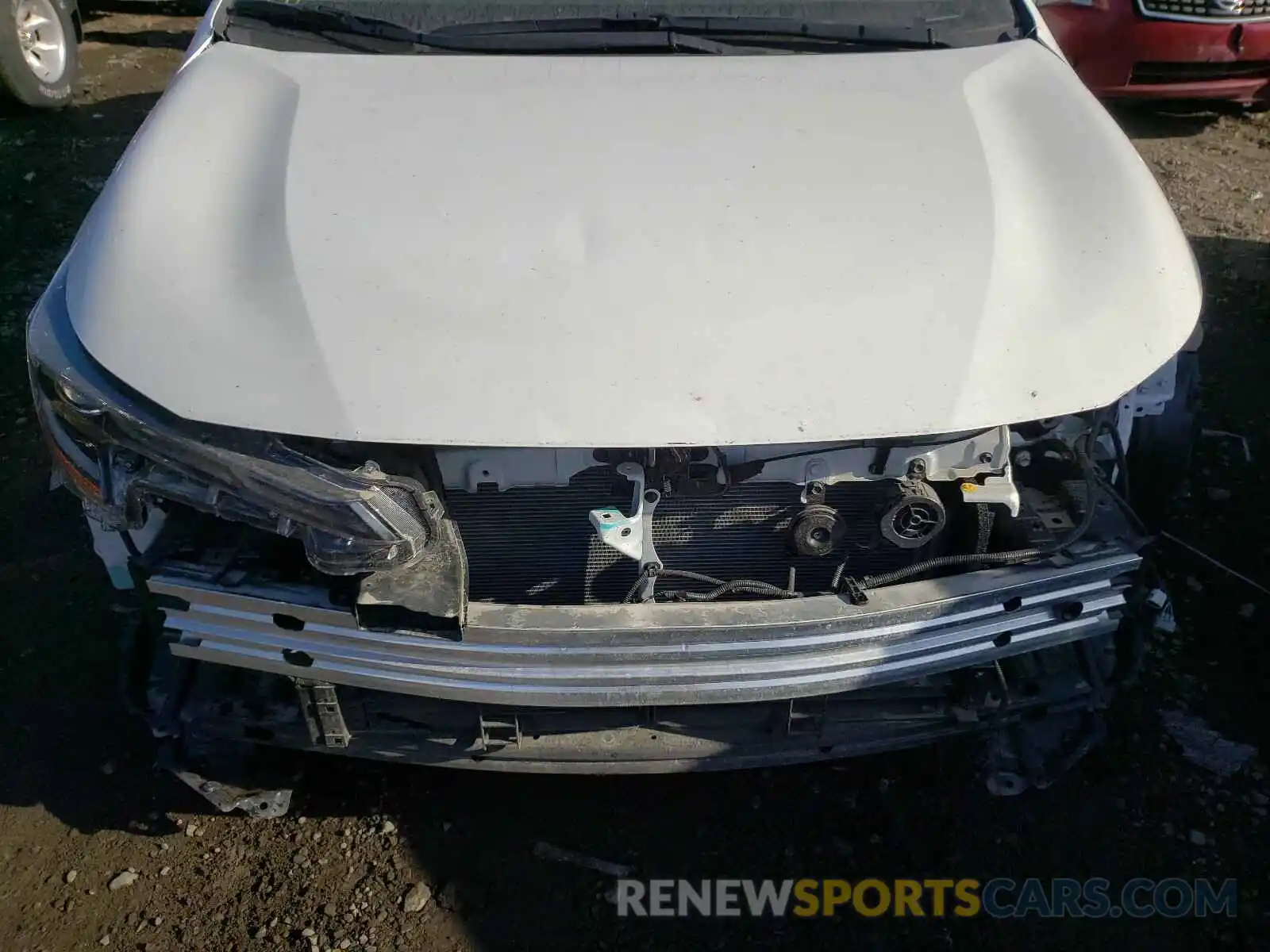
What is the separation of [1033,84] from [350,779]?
264cm

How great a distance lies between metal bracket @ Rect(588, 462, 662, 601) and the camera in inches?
84.8

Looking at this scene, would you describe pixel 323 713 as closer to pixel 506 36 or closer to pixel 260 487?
pixel 260 487

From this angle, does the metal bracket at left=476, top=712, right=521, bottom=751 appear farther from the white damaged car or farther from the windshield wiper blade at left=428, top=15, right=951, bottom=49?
the windshield wiper blade at left=428, top=15, right=951, bottom=49

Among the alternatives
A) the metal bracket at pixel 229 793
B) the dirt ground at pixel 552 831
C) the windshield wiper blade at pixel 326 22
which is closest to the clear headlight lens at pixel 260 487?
the metal bracket at pixel 229 793

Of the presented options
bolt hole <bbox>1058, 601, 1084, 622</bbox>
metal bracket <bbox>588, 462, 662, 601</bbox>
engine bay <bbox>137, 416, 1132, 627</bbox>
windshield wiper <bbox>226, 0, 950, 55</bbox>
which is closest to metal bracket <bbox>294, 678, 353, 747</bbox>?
engine bay <bbox>137, 416, 1132, 627</bbox>

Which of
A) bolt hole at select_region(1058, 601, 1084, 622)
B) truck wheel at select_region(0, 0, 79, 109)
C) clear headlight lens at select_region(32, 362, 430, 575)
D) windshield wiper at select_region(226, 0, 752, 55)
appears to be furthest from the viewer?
truck wheel at select_region(0, 0, 79, 109)

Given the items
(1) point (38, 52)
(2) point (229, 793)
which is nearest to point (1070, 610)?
(2) point (229, 793)

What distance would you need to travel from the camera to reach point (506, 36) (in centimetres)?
287

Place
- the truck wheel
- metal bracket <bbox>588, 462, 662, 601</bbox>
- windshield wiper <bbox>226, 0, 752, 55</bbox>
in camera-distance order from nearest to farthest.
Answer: metal bracket <bbox>588, 462, 662, 601</bbox> → windshield wiper <bbox>226, 0, 752, 55</bbox> → the truck wheel

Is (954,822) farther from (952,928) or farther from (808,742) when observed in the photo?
(808,742)

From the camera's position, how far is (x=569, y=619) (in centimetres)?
213

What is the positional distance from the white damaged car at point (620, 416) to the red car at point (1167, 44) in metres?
3.69

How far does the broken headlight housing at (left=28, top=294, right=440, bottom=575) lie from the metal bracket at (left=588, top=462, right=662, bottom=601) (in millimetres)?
348

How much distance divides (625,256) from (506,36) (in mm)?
1038
